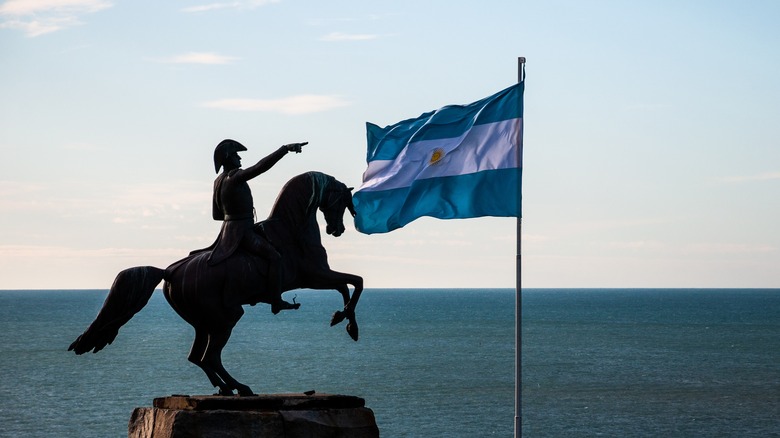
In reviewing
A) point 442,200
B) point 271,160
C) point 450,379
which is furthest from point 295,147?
point 450,379

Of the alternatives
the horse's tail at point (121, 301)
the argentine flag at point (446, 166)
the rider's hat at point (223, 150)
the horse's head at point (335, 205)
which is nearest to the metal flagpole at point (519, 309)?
the argentine flag at point (446, 166)

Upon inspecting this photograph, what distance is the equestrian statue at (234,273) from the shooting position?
65.5 feet

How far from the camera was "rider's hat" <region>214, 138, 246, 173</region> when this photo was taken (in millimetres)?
20406

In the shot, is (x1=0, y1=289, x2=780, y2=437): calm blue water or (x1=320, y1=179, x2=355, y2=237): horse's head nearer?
(x1=320, y1=179, x2=355, y2=237): horse's head

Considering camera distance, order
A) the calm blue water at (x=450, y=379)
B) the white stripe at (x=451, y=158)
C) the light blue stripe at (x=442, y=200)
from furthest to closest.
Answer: the calm blue water at (x=450, y=379), the white stripe at (x=451, y=158), the light blue stripe at (x=442, y=200)

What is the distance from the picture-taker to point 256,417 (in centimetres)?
1919

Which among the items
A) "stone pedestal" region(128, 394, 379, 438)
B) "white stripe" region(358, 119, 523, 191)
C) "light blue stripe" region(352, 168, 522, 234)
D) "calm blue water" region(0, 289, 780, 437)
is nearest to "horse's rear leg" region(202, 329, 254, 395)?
"stone pedestal" region(128, 394, 379, 438)

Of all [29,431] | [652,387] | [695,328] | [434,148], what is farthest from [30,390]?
[695,328]

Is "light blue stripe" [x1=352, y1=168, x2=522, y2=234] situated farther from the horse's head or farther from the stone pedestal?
the stone pedestal

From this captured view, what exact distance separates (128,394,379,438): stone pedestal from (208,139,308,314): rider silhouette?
137 centimetres

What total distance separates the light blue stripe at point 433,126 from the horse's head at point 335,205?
157cm

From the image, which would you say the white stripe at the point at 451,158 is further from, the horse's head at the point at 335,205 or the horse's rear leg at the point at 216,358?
the horse's rear leg at the point at 216,358

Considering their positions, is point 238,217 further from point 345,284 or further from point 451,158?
point 451,158

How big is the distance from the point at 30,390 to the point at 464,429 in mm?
36187
